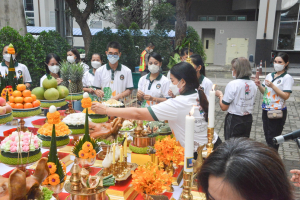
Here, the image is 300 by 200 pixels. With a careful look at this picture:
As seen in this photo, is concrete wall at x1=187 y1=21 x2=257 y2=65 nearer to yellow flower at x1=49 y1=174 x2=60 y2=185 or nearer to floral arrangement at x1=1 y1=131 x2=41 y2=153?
floral arrangement at x1=1 y1=131 x2=41 y2=153

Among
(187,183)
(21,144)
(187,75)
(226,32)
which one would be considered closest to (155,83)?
(187,75)

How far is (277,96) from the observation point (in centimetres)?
384

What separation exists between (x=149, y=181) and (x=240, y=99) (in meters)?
2.22

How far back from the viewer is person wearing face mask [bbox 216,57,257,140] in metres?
3.27

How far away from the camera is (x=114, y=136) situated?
2.47 meters

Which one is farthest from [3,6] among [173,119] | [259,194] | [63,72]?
[259,194]

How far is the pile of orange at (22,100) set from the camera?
8.57 feet

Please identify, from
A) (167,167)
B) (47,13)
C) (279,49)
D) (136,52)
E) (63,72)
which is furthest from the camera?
(47,13)

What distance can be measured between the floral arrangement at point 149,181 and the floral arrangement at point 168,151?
0.27m

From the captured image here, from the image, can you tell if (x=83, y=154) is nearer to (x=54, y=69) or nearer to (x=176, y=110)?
(x=176, y=110)

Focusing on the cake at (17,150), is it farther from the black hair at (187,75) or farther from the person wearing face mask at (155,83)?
the person wearing face mask at (155,83)

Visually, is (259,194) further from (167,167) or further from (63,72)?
(63,72)

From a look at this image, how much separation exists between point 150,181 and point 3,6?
265 inches

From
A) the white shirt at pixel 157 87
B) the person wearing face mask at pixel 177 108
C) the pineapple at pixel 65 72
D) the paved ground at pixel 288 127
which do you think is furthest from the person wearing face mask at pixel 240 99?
the pineapple at pixel 65 72
